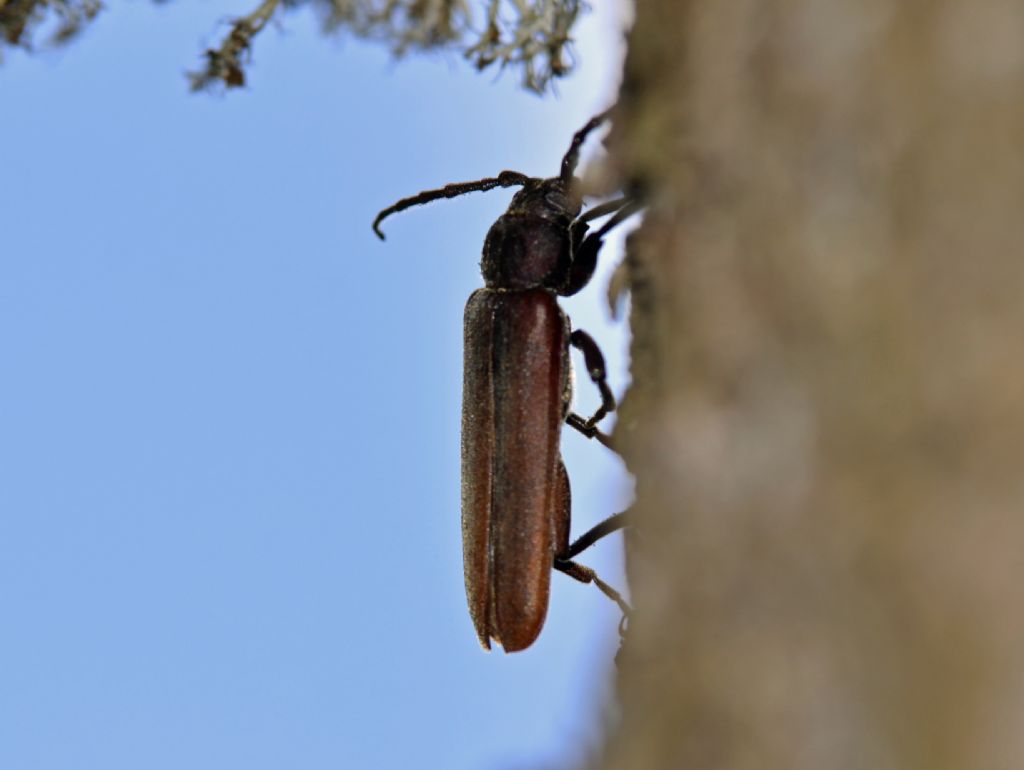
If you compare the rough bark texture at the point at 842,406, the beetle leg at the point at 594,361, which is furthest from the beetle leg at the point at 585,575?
the rough bark texture at the point at 842,406

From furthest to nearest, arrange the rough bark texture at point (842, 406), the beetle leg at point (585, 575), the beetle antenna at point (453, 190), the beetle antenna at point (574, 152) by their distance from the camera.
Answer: the beetle antenna at point (453, 190)
the beetle leg at point (585, 575)
the beetle antenna at point (574, 152)
the rough bark texture at point (842, 406)

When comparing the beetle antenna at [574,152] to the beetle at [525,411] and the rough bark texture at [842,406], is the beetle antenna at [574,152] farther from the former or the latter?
the rough bark texture at [842,406]

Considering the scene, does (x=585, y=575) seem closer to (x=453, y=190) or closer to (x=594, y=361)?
(x=594, y=361)

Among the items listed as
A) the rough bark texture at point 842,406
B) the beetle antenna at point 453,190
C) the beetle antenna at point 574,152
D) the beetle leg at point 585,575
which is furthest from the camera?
the beetle antenna at point 453,190

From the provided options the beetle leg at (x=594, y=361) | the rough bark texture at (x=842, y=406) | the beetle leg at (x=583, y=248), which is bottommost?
the rough bark texture at (x=842, y=406)

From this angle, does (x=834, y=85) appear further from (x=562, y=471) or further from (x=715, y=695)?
(x=562, y=471)

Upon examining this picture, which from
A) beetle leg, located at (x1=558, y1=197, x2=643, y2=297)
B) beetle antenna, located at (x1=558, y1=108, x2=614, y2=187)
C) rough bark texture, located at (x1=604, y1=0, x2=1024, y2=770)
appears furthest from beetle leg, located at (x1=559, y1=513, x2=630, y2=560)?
rough bark texture, located at (x1=604, y1=0, x2=1024, y2=770)
